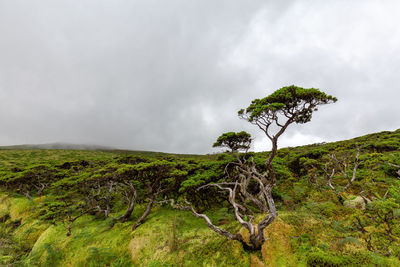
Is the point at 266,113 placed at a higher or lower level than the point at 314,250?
higher

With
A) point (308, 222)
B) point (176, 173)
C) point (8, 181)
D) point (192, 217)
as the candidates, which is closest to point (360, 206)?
→ point (308, 222)

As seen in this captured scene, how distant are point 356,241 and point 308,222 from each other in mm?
2077

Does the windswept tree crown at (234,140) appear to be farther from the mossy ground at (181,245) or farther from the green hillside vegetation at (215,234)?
the mossy ground at (181,245)

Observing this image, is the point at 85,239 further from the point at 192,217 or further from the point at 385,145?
the point at 385,145

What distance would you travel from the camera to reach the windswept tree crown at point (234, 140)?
49.6 feet

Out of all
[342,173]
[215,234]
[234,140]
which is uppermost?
[234,140]

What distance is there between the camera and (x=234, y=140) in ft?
51.2

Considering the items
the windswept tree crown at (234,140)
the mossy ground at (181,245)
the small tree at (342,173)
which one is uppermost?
the windswept tree crown at (234,140)

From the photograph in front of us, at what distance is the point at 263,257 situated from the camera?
6484 millimetres

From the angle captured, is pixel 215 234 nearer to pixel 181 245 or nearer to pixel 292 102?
pixel 181 245

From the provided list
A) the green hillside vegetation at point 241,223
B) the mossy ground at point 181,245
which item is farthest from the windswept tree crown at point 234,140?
the mossy ground at point 181,245

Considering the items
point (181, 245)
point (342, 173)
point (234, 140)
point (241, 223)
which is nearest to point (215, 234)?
point (181, 245)

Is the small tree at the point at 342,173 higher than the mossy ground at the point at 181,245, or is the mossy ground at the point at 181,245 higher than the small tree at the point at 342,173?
the small tree at the point at 342,173

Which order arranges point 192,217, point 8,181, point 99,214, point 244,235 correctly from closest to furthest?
1. point 244,235
2. point 192,217
3. point 99,214
4. point 8,181
